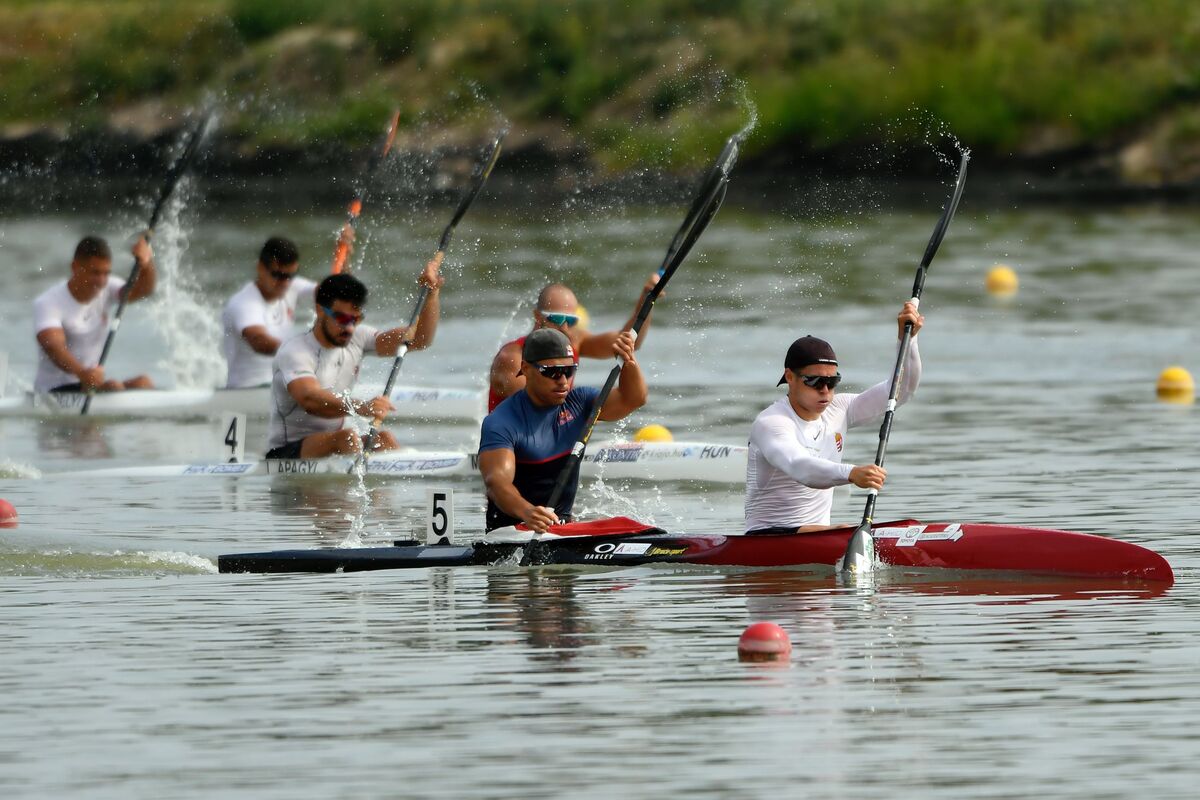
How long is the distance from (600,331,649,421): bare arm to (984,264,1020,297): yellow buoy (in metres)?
19.3

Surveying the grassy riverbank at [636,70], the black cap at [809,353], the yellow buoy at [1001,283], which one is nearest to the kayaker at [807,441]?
the black cap at [809,353]

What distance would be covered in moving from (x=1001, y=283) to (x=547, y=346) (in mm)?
20547

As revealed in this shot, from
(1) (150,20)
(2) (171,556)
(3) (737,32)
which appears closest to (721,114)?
(3) (737,32)

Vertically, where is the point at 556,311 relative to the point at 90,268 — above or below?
below

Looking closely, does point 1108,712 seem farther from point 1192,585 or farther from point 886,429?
point 886,429

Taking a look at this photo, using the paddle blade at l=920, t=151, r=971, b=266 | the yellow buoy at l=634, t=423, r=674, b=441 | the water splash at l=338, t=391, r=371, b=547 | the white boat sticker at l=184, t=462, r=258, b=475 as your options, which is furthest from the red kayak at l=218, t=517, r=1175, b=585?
the yellow buoy at l=634, t=423, r=674, b=441

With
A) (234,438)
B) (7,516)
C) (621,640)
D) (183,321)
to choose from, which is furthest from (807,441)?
(183,321)

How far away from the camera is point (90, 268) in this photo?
2112 cm

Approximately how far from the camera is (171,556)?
530 inches

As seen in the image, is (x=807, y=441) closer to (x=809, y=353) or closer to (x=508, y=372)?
(x=809, y=353)

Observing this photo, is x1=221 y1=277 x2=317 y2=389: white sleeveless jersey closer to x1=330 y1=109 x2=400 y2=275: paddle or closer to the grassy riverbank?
x1=330 y1=109 x2=400 y2=275: paddle

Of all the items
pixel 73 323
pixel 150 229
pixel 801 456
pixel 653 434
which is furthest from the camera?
pixel 150 229

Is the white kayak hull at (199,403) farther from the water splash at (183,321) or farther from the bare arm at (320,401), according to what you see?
the bare arm at (320,401)

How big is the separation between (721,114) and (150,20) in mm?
18639
